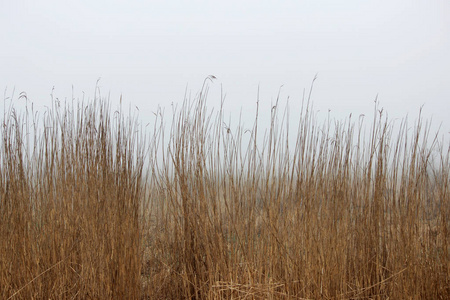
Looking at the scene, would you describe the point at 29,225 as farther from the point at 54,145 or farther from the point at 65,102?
the point at 65,102

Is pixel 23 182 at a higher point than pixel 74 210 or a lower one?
higher

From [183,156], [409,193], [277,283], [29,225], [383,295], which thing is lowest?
[383,295]

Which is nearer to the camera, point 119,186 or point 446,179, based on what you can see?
point 119,186

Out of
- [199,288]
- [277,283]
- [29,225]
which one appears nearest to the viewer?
[277,283]

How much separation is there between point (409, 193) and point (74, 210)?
2361 mm

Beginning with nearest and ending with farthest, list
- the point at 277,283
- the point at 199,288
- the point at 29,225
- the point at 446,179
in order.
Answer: the point at 277,283, the point at 199,288, the point at 29,225, the point at 446,179

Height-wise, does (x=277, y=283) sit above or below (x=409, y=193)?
below

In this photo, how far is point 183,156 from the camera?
2537 mm

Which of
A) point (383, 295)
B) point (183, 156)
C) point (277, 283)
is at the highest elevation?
point (183, 156)

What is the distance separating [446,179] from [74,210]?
2790 millimetres

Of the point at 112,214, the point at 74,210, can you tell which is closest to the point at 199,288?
the point at 112,214

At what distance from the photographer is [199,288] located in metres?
2.45

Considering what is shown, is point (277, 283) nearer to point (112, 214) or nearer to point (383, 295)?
point (383, 295)

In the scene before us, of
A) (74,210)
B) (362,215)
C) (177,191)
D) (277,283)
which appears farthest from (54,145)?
(362,215)
